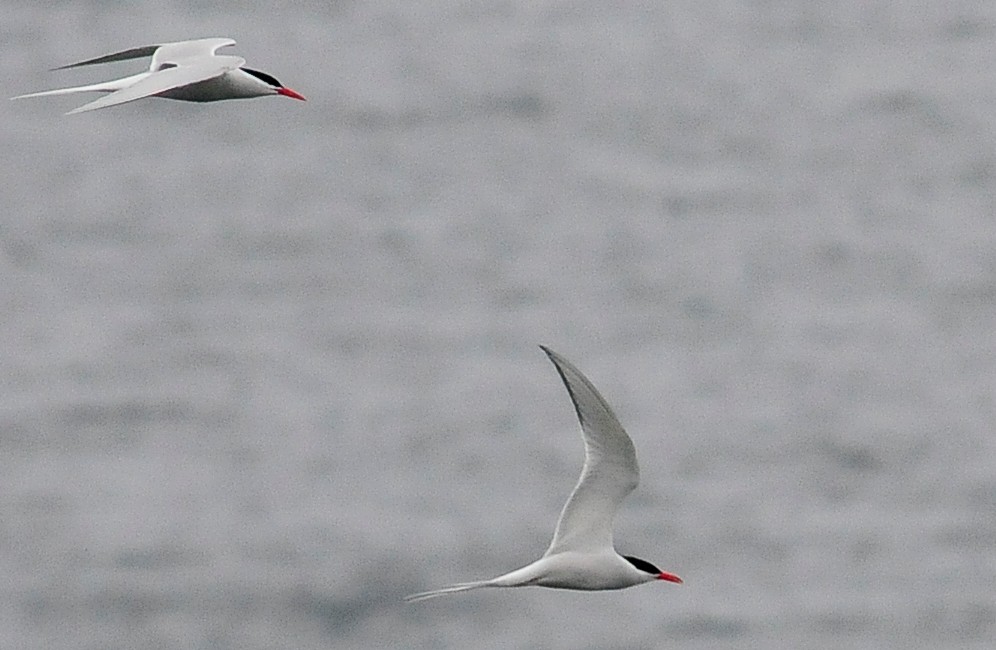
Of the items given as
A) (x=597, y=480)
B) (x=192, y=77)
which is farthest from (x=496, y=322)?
(x=192, y=77)

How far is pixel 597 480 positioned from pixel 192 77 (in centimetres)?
222

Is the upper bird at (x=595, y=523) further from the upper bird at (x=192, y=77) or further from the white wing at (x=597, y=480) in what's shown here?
the upper bird at (x=192, y=77)

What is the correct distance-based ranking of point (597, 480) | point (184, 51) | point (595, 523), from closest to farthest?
point (597, 480) → point (595, 523) → point (184, 51)

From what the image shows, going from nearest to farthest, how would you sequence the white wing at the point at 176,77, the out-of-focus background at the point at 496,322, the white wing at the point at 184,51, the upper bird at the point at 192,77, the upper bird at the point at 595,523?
the white wing at the point at 176,77 < the upper bird at the point at 192,77 < the upper bird at the point at 595,523 < the white wing at the point at 184,51 < the out-of-focus background at the point at 496,322

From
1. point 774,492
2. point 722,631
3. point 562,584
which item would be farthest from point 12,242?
point 562,584

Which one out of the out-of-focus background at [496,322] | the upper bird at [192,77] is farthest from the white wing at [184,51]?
the out-of-focus background at [496,322]

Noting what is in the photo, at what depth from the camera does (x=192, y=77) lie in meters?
9.56

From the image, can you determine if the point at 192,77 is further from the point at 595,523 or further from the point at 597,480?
the point at 595,523

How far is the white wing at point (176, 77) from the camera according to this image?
871 cm

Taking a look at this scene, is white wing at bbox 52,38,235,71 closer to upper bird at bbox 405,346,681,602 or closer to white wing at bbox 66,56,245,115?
white wing at bbox 66,56,245,115

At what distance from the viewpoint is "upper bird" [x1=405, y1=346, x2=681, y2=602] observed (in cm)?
960

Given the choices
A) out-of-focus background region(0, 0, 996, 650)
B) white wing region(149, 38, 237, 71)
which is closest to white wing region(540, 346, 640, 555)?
white wing region(149, 38, 237, 71)

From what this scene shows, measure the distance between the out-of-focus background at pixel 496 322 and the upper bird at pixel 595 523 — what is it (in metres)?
13.9

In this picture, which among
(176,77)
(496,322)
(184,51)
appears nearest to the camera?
(176,77)
